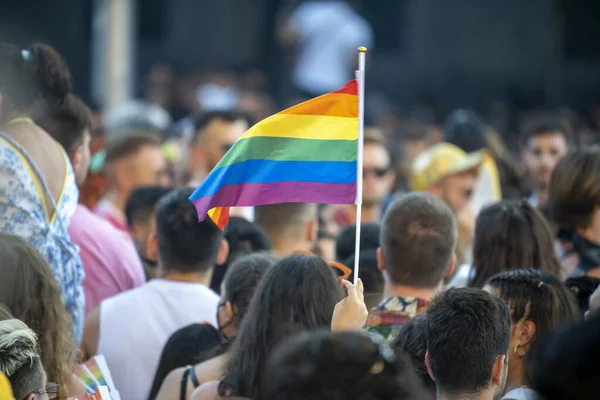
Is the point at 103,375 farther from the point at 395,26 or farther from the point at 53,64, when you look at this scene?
the point at 395,26

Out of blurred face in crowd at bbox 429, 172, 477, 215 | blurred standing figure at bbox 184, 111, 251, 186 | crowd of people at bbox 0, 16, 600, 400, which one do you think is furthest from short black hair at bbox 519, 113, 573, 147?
blurred standing figure at bbox 184, 111, 251, 186

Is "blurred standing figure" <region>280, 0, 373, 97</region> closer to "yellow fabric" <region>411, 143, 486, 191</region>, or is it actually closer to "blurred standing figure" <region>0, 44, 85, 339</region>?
"yellow fabric" <region>411, 143, 486, 191</region>

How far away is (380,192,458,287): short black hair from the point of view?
4.30m

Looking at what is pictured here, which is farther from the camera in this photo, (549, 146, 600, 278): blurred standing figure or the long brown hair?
(549, 146, 600, 278): blurred standing figure

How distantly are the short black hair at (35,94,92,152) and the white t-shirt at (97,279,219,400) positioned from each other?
2.79 ft

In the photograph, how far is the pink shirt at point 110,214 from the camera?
6.78 m

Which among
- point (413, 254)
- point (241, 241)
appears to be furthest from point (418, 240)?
point (241, 241)

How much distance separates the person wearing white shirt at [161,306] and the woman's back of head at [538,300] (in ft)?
4.48

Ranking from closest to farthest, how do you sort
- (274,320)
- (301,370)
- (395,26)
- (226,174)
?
1. (301,370)
2. (274,320)
3. (226,174)
4. (395,26)

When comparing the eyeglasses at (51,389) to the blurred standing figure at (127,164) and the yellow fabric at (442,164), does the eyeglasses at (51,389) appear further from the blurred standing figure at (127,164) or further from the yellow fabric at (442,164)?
the yellow fabric at (442,164)

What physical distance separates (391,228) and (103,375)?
133 centimetres

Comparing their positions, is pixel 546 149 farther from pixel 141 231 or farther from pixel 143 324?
pixel 143 324

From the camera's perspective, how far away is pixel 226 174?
3.89 metres

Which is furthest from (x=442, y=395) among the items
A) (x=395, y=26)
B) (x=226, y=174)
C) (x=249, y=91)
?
(x=395, y=26)
